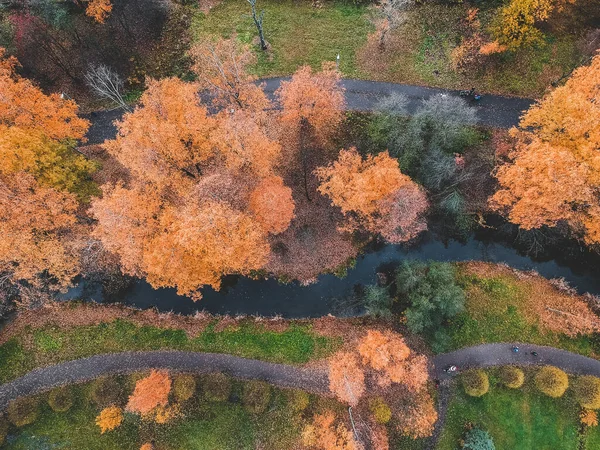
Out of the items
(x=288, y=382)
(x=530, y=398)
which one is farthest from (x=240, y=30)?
(x=530, y=398)

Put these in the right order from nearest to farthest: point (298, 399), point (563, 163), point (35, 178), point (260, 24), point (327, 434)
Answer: point (563, 163), point (35, 178), point (327, 434), point (298, 399), point (260, 24)

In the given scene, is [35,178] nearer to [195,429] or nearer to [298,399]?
[195,429]

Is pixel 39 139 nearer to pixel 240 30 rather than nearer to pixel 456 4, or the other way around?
pixel 240 30

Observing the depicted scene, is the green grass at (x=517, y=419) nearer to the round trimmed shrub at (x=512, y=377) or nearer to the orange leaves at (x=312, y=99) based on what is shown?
the round trimmed shrub at (x=512, y=377)

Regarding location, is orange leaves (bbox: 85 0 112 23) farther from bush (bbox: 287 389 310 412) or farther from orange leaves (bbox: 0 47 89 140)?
bush (bbox: 287 389 310 412)

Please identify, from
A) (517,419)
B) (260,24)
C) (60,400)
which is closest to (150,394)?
(60,400)

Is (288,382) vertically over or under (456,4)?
under
